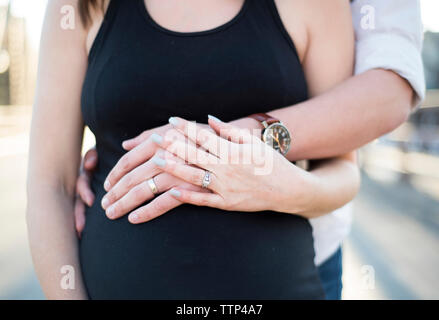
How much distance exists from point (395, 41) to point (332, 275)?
669 millimetres

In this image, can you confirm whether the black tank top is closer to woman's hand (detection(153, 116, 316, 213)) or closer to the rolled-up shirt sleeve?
woman's hand (detection(153, 116, 316, 213))

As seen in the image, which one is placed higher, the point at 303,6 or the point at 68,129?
the point at 303,6

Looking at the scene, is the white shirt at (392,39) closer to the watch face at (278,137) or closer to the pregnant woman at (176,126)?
the pregnant woman at (176,126)

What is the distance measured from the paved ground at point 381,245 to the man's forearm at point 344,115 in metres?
0.49

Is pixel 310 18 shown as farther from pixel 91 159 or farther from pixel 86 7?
pixel 91 159

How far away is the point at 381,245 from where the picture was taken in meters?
3.64

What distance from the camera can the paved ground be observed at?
9.05ft

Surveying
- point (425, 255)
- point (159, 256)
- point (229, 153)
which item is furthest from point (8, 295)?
point (425, 255)

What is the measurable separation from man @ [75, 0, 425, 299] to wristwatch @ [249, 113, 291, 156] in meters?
0.03

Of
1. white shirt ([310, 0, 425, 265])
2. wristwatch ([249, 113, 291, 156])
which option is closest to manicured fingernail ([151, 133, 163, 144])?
wristwatch ([249, 113, 291, 156])

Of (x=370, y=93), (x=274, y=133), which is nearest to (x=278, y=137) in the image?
(x=274, y=133)
